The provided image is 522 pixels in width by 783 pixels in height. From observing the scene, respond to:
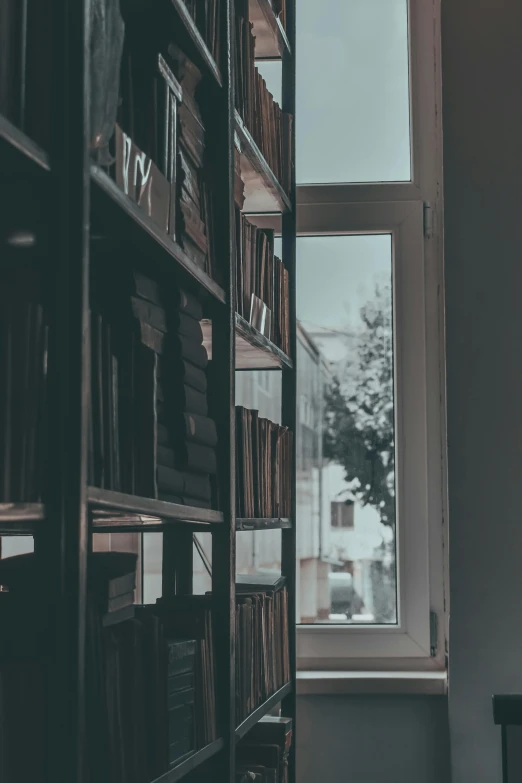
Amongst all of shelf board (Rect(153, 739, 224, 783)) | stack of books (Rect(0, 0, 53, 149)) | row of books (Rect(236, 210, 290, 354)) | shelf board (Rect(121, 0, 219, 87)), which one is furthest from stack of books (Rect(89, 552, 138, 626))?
shelf board (Rect(121, 0, 219, 87))

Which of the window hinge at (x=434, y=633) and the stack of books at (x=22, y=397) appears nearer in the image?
the stack of books at (x=22, y=397)

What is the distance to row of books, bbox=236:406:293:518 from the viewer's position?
2090mm

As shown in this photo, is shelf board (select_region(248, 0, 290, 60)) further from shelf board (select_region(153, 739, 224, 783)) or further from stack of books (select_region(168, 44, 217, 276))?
shelf board (select_region(153, 739, 224, 783))

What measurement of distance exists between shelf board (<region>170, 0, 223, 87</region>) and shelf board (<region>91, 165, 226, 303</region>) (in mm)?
399

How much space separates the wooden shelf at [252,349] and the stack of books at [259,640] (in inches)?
23.4

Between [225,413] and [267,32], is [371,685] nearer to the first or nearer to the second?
[225,413]

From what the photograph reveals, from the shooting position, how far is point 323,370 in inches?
124

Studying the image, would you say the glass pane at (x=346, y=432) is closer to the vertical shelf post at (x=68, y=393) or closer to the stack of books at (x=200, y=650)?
the stack of books at (x=200, y=650)

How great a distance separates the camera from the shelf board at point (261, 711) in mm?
1909

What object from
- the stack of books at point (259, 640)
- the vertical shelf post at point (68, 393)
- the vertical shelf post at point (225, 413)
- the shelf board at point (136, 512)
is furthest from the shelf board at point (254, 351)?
the vertical shelf post at point (68, 393)

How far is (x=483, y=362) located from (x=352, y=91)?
1.10m

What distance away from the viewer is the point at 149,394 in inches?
54.1

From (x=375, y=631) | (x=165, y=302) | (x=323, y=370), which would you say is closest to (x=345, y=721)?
(x=375, y=631)

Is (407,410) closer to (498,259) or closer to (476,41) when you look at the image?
(498,259)
